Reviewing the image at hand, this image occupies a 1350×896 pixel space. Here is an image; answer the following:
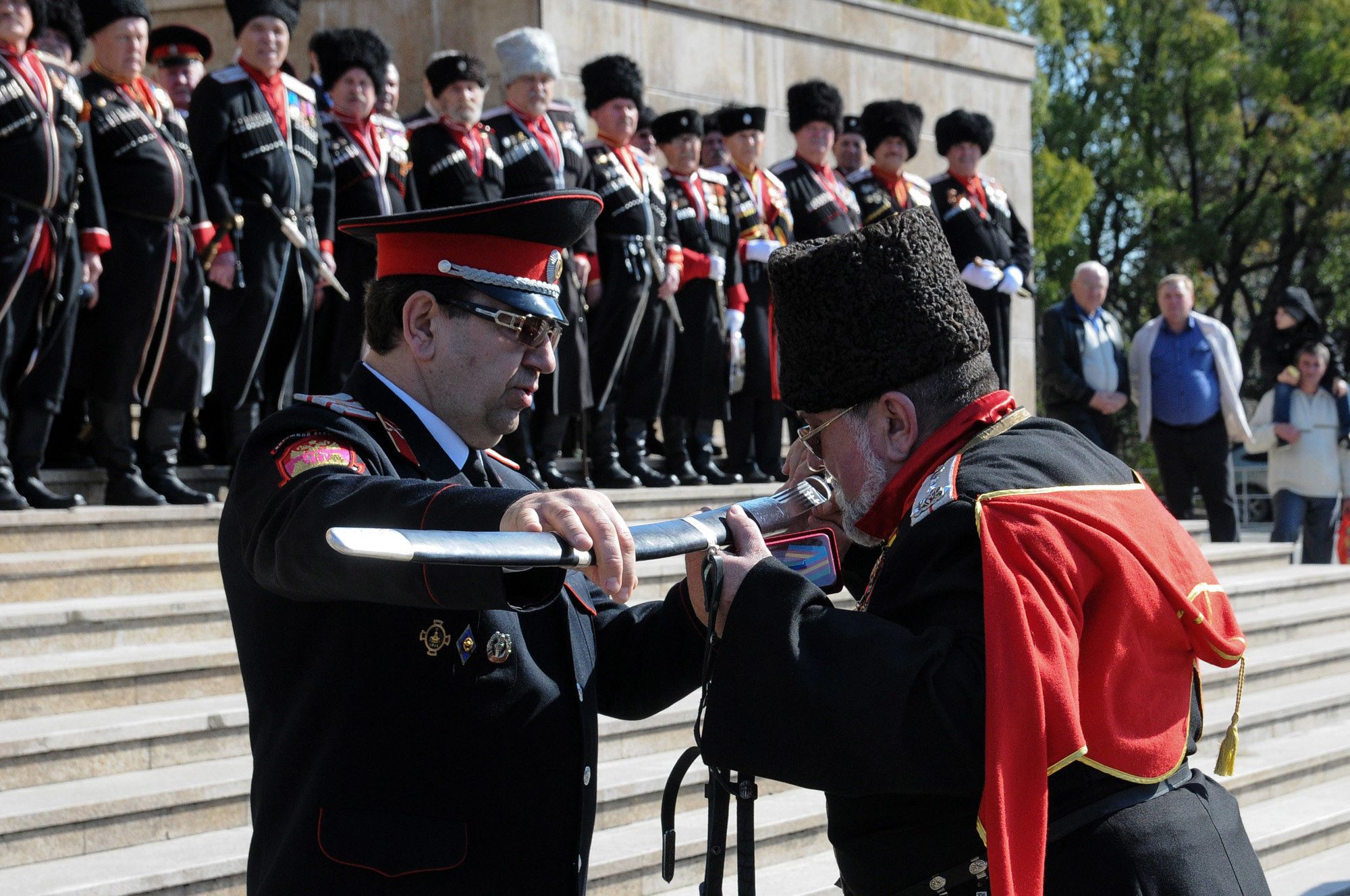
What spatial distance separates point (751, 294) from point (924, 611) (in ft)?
25.8

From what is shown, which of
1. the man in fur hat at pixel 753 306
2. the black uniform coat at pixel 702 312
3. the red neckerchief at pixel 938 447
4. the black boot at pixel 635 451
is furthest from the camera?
the man in fur hat at pixel 753 306

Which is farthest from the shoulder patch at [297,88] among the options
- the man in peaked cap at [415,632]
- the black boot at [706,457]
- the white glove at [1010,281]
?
the white glove at [1010,281]

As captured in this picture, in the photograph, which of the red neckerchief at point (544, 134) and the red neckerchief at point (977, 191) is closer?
the red neckerchief at point (544, 134)

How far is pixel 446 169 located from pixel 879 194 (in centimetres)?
373

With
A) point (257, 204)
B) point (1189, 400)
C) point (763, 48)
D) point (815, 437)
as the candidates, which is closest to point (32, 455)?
point (257, 204)

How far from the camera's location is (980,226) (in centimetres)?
1116

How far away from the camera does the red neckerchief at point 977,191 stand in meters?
11.3

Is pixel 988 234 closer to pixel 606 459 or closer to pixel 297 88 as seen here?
pixel 606 459

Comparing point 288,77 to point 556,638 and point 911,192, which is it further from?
point 556,638

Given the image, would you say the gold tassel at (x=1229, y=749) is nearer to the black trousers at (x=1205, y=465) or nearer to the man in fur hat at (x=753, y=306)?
the man in fur hat at (x=753, y=306)

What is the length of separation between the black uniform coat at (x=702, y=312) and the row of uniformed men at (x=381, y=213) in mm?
15

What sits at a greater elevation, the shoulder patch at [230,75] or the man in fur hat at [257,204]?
the shoulder patch at [230,75]

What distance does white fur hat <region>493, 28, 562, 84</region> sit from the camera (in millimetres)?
8609

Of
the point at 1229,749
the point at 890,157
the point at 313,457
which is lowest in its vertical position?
the point at 1229,749
